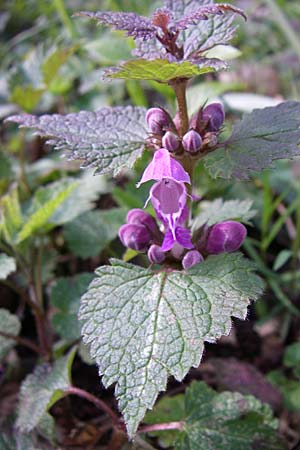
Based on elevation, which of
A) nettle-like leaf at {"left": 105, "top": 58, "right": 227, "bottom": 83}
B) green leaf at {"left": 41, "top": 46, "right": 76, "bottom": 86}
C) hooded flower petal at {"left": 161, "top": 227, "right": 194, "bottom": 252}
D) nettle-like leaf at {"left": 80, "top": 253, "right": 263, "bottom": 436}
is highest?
nettle-like leaf at {"left": 105, "top": 58, "right": 227, "bottom": 83}

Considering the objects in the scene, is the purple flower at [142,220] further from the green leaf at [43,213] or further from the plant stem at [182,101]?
the green leaf at [43,213]

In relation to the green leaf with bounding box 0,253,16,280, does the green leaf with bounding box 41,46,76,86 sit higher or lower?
higher

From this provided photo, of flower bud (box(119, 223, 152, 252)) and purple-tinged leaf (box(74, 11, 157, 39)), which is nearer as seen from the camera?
purple-tinged leaf (box(74, 11, 157, 39))

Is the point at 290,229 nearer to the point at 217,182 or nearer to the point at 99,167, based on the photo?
the point at 217,182

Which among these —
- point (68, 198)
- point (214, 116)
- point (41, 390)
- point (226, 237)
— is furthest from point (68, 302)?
point (214, 116)

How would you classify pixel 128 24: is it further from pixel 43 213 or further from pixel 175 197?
pixel 43 213

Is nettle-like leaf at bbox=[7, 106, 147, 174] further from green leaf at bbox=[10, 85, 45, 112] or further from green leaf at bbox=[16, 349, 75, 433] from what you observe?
green leaf at bbox=[10, 85, 45, 112]

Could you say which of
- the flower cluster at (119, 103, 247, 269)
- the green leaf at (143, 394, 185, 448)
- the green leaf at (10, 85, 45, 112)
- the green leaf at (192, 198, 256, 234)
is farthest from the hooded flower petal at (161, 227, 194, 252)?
the green leaf at (10, 85, 45, 112)

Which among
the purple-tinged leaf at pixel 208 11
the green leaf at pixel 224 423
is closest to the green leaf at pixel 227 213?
the green leaf at pixel 224 423
